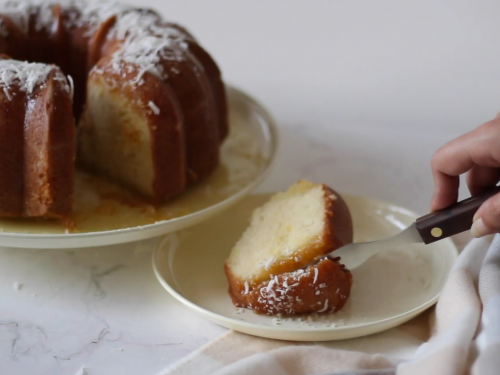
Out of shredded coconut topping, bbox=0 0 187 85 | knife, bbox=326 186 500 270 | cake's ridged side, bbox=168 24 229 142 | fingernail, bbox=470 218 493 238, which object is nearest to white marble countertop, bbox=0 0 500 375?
cake's ridged side, bbox=168 24 229 142

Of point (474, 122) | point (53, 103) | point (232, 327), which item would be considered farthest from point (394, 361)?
point (474, 122)

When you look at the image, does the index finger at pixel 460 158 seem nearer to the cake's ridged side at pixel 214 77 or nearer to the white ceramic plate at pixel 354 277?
the white ceramic plate at pixel 354 277

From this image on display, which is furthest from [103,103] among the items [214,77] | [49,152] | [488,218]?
[488,218]

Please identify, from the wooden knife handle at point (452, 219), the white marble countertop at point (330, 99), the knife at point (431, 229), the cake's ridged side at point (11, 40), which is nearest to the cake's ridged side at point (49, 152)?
the white marble countertop at point (330, 99)

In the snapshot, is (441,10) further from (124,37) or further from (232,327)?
(232,327)

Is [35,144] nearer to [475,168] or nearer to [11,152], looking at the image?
[11,152]

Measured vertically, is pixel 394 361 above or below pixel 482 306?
below
